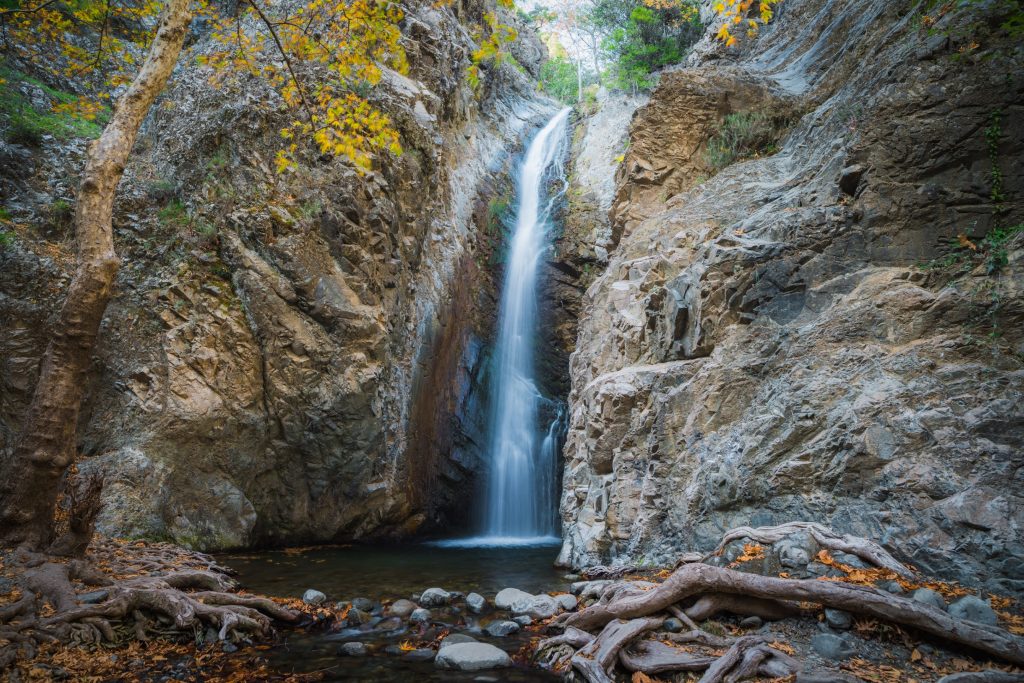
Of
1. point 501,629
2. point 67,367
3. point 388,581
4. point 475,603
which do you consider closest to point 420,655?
point 501,629

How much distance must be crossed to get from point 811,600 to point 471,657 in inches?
125

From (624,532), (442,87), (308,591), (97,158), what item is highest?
(442,87)

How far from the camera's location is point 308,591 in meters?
7.51

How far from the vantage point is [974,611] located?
436 cm

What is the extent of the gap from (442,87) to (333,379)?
9897mm

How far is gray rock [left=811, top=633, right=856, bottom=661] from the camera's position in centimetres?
420

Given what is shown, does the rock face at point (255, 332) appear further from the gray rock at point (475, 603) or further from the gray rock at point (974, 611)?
the gray rock at point (974, 611)

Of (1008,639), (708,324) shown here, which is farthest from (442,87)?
(1008,639)

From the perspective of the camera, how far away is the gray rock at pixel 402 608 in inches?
275

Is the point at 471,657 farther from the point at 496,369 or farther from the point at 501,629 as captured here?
the point at 496,369

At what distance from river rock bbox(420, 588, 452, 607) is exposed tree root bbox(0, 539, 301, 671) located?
5.87ft

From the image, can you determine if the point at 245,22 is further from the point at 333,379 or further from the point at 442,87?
the point at 333,379

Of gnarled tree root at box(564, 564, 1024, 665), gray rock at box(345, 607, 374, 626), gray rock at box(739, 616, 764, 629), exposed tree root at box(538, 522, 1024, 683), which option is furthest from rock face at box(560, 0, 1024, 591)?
gray rock at box(345, 607, 374, 626)

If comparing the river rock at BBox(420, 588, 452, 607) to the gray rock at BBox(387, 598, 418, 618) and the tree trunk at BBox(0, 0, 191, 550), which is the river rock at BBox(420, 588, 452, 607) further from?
the tree trunk at BBox(0, 0, 191, 550)
